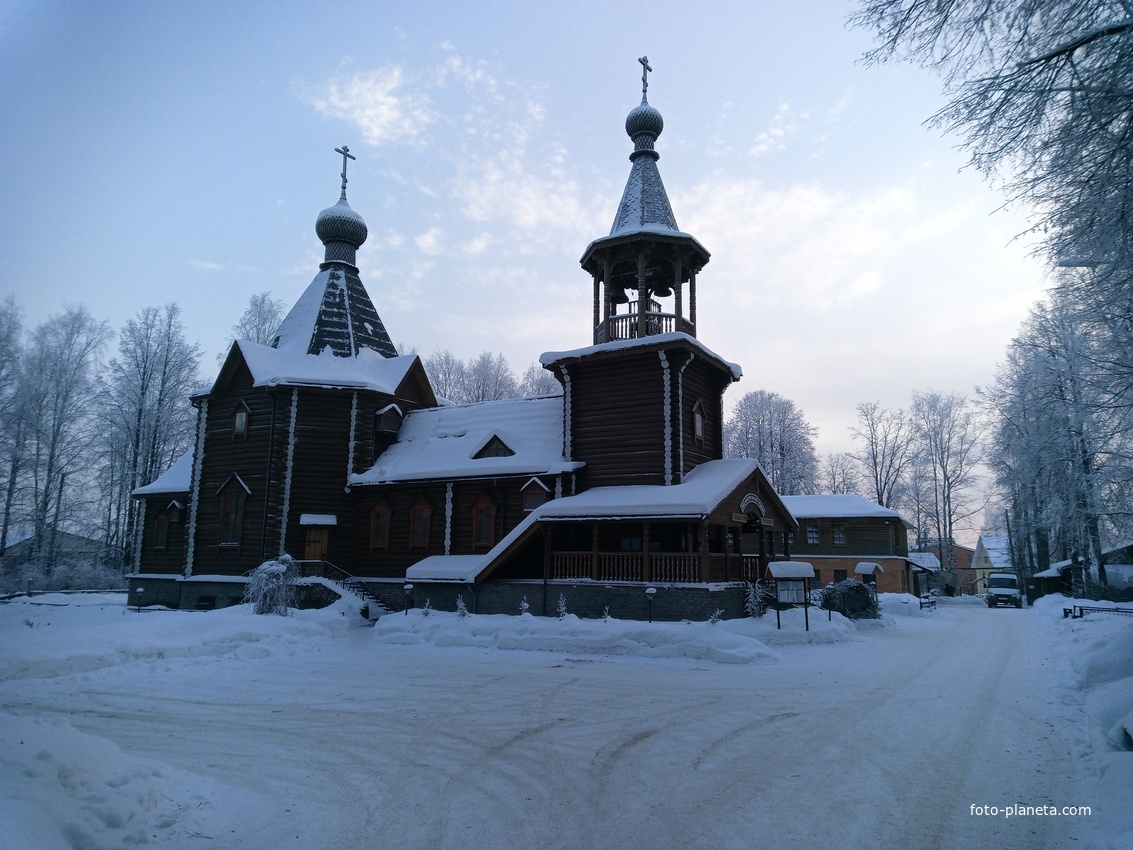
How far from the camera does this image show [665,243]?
70.0ft

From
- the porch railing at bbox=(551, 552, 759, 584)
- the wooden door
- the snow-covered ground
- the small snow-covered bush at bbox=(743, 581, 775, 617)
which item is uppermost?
the wooden door

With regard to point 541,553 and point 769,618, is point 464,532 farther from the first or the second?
point 769,618

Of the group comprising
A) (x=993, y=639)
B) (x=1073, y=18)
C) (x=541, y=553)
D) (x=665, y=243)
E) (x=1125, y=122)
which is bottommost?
(x=993, y=639)

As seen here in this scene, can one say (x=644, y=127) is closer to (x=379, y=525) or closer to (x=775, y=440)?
(x=379, y=525)

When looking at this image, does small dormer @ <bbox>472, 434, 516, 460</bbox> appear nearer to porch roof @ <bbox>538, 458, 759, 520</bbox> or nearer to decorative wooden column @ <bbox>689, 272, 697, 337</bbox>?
porch roof @ <bbox>538, 458, 759, 520</bbox>

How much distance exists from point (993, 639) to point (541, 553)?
520 inches

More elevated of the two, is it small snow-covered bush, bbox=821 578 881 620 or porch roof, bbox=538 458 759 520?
porch roof, bbox=538 458 759 520

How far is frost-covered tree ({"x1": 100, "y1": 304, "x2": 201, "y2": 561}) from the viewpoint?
114 ft

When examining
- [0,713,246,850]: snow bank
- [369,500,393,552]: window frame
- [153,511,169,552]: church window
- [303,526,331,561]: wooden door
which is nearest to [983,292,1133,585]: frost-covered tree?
[0,713,246,850]: snow bank

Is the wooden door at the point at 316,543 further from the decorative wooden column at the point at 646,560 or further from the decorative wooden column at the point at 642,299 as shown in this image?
the decorative wooden column at the point at 642,299

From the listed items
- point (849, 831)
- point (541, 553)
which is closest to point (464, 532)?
point (541, 553)

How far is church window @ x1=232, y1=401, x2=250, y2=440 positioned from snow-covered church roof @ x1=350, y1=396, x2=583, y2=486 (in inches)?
173

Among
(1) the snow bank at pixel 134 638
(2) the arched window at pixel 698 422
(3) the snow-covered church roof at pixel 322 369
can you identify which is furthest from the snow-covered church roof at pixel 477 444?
(1) the snow bank at pixel 134 638

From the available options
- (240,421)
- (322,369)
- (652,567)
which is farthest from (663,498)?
(240,421)
